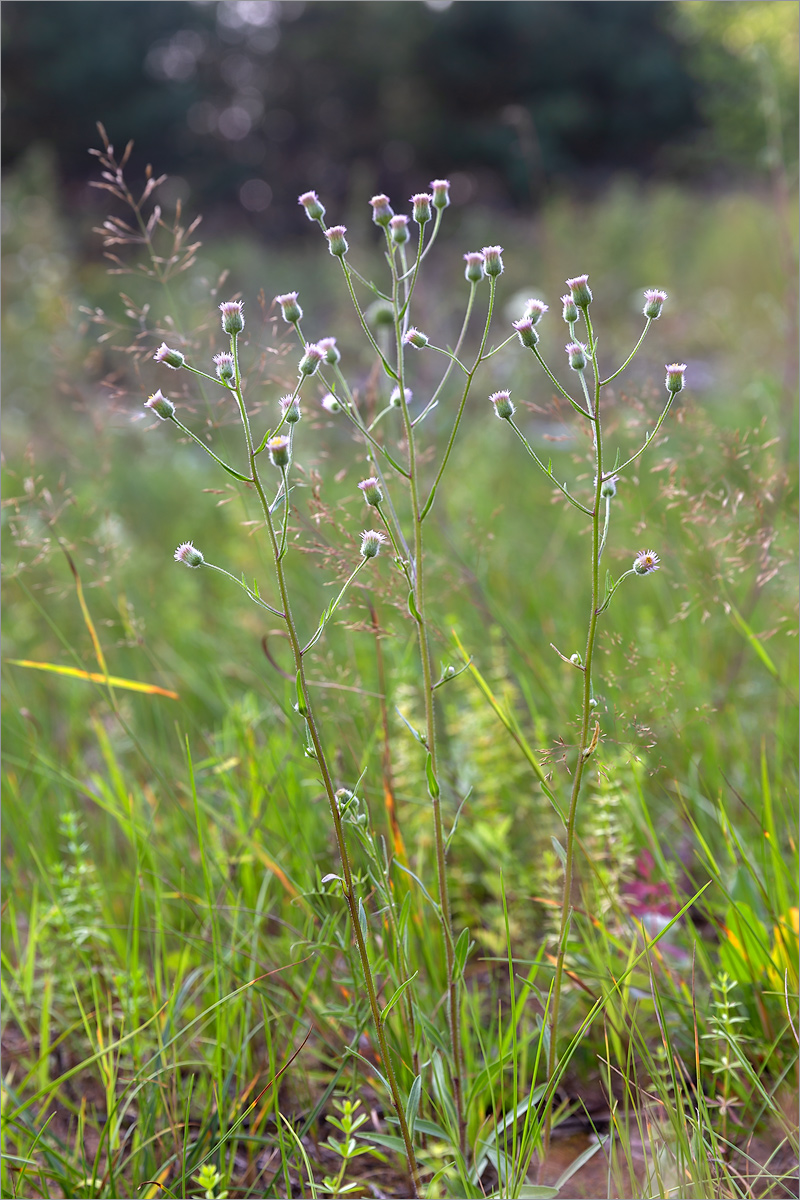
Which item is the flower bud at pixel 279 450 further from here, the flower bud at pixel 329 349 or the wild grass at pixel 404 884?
the wild grass at pixel 404 884

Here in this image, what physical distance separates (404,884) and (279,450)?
626 mm

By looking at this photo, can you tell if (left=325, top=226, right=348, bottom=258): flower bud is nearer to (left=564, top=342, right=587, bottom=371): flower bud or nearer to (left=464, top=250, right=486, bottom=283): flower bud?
(left=464, top=250, right=486, bottom=283): flower bud

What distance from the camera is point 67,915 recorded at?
1.19 metres

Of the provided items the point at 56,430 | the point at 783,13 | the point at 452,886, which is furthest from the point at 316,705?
the point at 783,13

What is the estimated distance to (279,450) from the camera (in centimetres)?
73

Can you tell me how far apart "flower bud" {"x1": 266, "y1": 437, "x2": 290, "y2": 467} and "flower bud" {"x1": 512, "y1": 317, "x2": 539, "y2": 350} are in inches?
9.3

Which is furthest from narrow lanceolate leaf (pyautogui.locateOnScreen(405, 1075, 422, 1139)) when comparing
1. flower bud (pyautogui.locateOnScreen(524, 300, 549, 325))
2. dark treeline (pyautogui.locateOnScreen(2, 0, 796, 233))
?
dark treeline (pyautogui.locateOnScreen(2, 0, 796, 233))

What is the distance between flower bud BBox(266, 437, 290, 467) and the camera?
73cm

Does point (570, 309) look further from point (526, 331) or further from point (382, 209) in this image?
point (382, 209)

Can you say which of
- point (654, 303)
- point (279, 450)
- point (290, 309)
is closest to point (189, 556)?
point (279, 450)

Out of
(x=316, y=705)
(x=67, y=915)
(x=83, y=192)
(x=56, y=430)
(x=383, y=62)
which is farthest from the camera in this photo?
(x=383, y=62)

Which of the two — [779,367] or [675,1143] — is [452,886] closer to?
[675,1143]

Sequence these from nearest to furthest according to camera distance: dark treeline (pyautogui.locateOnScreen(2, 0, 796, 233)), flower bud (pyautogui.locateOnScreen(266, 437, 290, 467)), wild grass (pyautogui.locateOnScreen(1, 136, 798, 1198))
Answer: flower bud (pyautogui.locateOnScreen(266, 437, 290, 467)), wild grass (pyautogui.locateOnScreen(1, 136, 798, 1198)), dark treeline (pyautogui.locateOnScreen(2, 0, 796, 233))

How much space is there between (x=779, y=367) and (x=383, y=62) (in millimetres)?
16578
